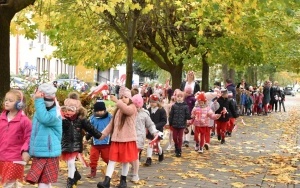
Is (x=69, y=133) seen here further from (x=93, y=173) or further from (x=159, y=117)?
(x=159, y=117)

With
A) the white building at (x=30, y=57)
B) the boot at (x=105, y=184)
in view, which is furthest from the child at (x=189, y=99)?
the white building at (x=30, y=57)

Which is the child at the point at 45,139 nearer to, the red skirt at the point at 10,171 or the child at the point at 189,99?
the red skirt at the point at 10,171

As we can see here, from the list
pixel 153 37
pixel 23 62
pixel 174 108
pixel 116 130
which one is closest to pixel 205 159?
pixel 174 108

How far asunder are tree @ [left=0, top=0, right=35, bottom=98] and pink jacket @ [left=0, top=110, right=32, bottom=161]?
12.8ft

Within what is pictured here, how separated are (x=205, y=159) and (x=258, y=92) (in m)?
19.4

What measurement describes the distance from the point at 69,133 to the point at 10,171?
1.51m

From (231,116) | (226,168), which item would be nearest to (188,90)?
(231,116)

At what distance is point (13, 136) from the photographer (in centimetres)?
636

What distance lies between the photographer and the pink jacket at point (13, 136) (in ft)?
20.9

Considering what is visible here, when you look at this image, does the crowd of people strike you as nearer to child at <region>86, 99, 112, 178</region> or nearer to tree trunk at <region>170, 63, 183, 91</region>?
child at <region>86, 99, 112, 178</region>

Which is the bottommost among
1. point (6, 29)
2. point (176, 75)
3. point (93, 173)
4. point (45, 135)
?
point (93, 173)

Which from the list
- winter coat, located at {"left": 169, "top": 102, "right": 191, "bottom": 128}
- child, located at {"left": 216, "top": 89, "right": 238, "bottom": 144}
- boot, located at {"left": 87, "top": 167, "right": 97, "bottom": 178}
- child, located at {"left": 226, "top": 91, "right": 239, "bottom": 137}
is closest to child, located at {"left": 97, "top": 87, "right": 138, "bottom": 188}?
boot, located at {"left": 87, "top": 167, "right": 97, "bottom": 178}

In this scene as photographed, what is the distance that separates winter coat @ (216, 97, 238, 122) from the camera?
14.6m

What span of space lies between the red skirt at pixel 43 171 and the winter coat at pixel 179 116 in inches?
219
